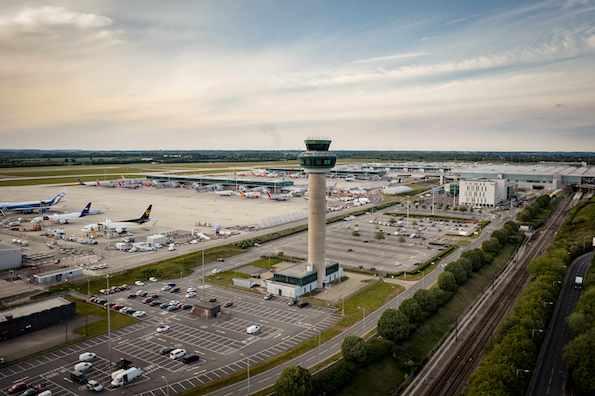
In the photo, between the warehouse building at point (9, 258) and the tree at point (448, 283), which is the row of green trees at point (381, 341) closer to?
the tree at point (448, 283)

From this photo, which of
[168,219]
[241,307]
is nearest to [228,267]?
[241,307]

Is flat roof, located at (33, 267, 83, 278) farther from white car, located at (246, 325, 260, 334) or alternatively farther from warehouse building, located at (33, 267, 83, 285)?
white car, located at (246, 325, 260, 334)

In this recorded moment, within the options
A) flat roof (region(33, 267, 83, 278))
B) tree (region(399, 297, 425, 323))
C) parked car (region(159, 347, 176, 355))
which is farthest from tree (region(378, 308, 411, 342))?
flat roof (region(33, 267, 83, 278))

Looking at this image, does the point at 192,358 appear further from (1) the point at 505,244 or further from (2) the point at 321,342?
(1) the point at 505,244

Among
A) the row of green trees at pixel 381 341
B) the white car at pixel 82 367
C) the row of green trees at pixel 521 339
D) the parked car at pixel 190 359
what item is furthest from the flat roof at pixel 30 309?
the row of green trees at pixel 521 339

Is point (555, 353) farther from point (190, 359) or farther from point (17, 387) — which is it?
point (17, 387)

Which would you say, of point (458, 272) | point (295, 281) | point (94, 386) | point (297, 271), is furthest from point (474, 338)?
point (94, 386)
